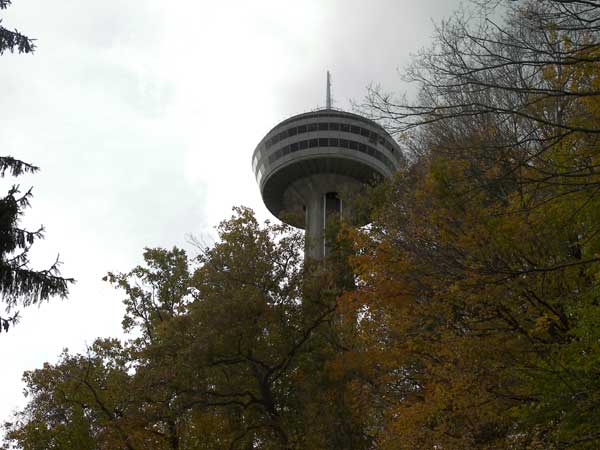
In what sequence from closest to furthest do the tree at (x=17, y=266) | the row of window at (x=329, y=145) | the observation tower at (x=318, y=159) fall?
the tree at (x=17, y=266)
the row of window at (x=329, y=145)
the observation tower at (x=318, y=159)

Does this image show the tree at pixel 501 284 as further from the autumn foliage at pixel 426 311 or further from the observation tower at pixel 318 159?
the observation tower at pixel 318 159

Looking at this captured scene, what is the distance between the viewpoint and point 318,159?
48.0m

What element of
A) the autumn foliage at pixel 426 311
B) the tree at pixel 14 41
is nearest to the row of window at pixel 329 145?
the autumn foliage at pixel 426 311

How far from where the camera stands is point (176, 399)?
44.8 ft

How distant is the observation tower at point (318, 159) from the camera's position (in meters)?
47.6

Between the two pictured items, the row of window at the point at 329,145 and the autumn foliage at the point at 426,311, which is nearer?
the autumn foliage at the point at 426,311

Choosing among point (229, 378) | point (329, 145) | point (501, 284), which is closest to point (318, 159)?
point (329, 145)

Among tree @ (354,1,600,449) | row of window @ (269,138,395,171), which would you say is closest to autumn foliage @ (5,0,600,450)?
tree @ (354,1,600,449)

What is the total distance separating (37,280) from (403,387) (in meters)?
7.77

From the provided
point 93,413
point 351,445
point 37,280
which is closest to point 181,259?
point 93,413

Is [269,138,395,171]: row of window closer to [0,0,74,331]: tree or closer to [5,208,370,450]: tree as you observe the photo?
[5,208,370,450]: tree

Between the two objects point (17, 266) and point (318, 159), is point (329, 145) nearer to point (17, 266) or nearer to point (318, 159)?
point (318, 159)

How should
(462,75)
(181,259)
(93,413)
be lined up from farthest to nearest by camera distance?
(181,259) → (93,413) → (462,75)

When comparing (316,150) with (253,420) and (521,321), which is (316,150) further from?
(521,321)
